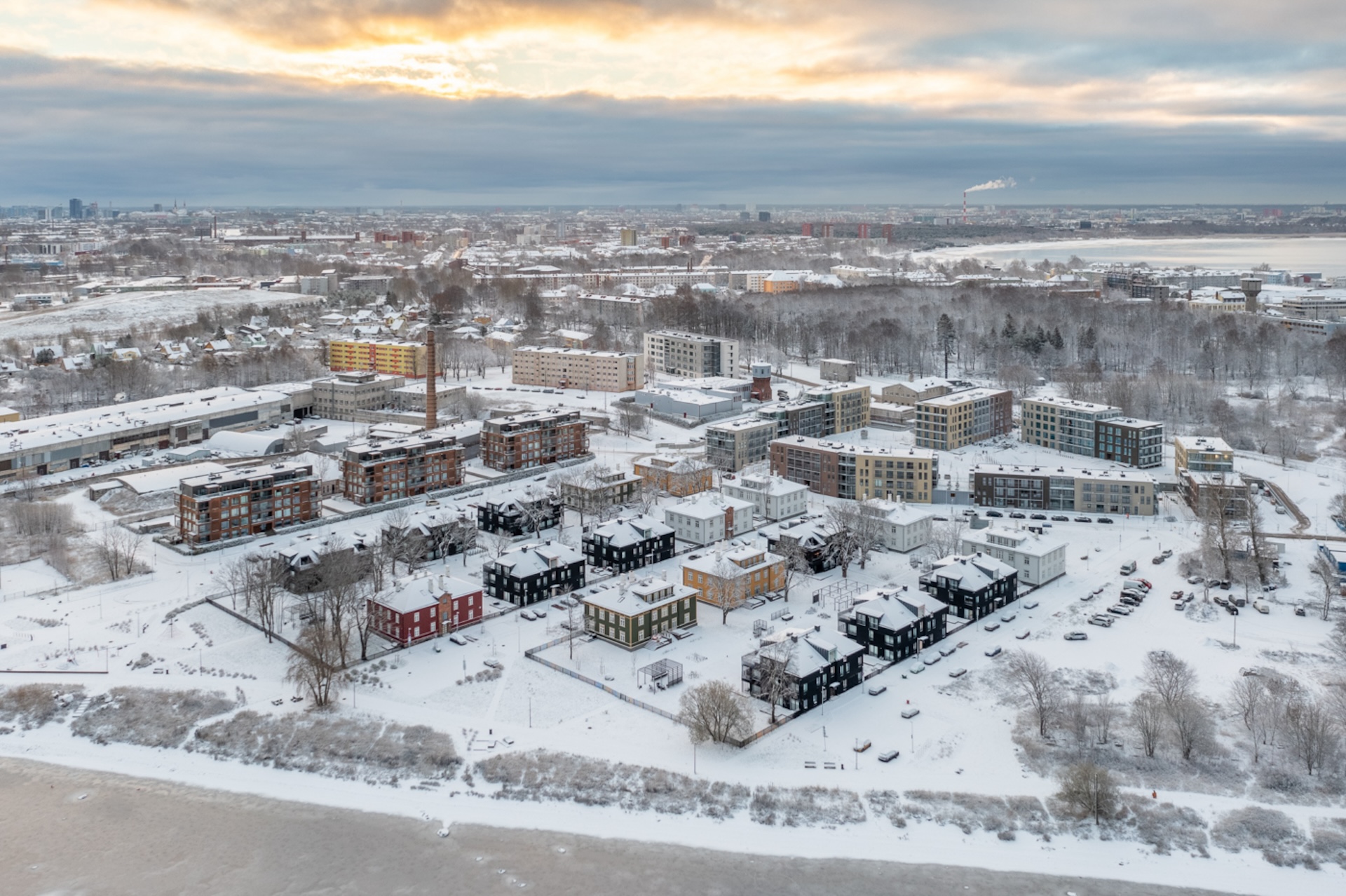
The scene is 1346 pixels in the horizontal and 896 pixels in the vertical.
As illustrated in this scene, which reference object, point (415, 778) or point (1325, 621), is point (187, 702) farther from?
point (1325, 621)

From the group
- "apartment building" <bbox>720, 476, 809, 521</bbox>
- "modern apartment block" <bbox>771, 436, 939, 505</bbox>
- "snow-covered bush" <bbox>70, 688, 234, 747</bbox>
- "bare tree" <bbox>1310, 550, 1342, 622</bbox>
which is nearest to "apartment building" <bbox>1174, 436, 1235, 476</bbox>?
"bare tree" <bbox>1310, 550, 1342, 622</bbox>

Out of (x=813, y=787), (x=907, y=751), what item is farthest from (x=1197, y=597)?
(x=813, y=787)

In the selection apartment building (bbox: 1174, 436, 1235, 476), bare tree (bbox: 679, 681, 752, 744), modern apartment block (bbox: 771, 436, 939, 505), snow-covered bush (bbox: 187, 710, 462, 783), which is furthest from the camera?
apartment building (bbox: 1174, 436, 1235, 476)

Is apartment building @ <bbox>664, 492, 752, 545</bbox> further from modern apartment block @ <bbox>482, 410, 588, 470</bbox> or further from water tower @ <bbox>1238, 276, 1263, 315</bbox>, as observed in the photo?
water tower @ <bbox>1238, 276, 1263, 315</bbox>

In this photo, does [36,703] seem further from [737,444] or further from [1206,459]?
[1206,459]

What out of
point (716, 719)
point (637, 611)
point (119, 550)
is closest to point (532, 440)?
point (119, 550)

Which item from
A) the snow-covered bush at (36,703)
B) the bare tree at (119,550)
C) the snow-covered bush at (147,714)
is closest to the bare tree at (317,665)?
the snow-covered bush at (147,714)
